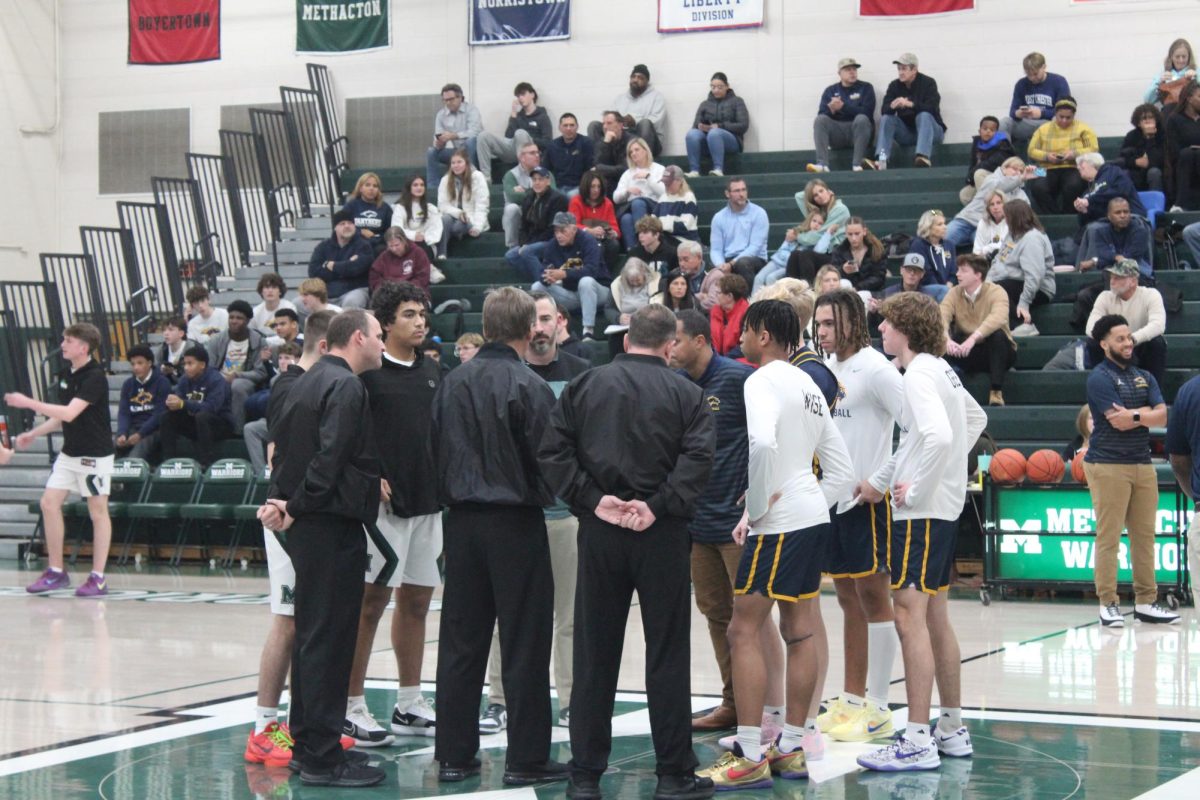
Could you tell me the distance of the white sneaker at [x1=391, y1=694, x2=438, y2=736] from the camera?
Answer: 22.7 feet

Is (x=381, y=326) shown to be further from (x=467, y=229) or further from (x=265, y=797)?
(x=467, y=229)

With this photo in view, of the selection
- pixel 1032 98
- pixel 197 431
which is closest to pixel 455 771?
pixel 197 431

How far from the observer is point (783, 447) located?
19.5ft

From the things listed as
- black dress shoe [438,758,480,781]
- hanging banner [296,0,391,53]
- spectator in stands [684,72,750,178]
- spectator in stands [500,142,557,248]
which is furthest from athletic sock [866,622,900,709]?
hanging banner [296,0,391,53]

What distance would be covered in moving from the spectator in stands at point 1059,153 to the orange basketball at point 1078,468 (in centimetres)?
472

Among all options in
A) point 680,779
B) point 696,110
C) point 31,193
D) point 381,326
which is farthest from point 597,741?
point 31,193

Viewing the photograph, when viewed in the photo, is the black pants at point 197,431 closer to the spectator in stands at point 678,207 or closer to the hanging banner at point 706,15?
the spectator in stands at point 678,207

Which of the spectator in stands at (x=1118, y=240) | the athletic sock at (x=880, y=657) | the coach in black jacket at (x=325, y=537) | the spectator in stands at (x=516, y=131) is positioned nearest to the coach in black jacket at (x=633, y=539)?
the coach in black jacket at (x=325, y=537)

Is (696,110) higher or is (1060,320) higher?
(696,110)

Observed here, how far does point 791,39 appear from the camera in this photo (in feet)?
63.6

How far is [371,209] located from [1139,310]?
866 centimetres

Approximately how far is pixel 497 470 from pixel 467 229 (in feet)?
41.5

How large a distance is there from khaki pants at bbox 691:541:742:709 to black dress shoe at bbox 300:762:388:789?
159 centimetres

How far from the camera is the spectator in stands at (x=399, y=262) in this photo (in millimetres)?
16781
